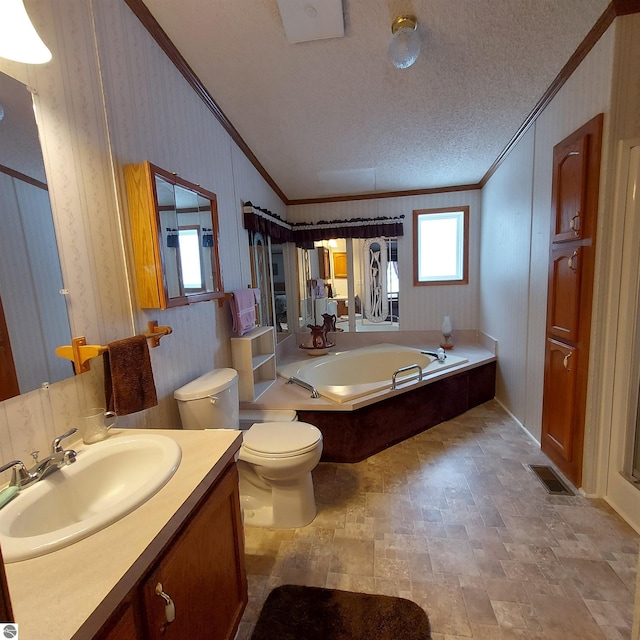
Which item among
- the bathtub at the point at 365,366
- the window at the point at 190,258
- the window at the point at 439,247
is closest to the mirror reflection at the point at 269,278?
the bathtub at the point at 365,366

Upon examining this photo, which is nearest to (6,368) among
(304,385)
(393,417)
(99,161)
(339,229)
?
(99,161)

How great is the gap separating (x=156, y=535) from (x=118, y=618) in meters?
0.14

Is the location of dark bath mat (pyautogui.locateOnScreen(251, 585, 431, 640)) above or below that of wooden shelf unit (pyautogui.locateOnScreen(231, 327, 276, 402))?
below

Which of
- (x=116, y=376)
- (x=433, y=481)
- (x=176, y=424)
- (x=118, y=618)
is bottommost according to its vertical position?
(x=433, y=481)

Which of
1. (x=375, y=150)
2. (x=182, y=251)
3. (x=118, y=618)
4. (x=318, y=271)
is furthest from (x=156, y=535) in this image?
(x=318, y=271)

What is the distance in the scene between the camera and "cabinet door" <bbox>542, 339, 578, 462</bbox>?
200 cm

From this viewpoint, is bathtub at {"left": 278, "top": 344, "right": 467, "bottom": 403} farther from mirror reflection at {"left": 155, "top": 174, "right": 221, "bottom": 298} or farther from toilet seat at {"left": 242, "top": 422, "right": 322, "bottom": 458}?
mirror reflection at {"left": 155, "top": 174, "right": 221, "bottom": 298}

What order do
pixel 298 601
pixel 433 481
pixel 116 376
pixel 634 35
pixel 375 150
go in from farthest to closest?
pixel 375 150 < pixel 433 481 < pixel 634 35 < pixel 298 601 < pixel 116 376

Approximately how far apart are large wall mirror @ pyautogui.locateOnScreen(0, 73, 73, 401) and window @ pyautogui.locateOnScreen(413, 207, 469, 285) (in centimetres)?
359

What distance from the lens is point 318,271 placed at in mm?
4418

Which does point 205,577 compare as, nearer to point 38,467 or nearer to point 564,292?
point 38,467

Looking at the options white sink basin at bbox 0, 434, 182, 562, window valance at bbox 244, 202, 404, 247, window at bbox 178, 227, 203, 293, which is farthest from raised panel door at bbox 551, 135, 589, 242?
white sink basin at bbox 0, 434, 182, 562

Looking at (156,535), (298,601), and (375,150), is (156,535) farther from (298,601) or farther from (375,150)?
(375,150)

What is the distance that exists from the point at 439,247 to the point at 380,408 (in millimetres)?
2415
